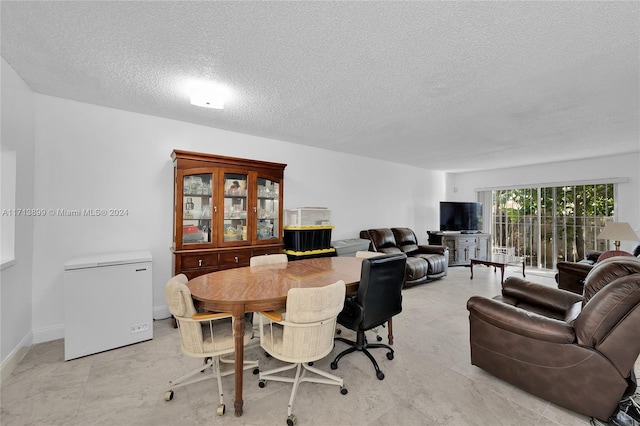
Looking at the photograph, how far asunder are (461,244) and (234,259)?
536 centimetres

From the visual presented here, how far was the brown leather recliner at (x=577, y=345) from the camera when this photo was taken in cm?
164

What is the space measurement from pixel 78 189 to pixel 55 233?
0.51 m

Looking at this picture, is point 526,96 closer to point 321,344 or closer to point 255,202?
point 321,344

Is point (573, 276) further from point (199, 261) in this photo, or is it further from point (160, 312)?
point (160, 312)

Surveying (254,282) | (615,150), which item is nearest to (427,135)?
(254,282)

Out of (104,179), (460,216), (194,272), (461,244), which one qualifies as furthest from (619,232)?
(104,179)

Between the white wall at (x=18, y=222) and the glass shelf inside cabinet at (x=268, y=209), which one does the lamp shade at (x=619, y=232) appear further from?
the white wall at (x=18, y=222)

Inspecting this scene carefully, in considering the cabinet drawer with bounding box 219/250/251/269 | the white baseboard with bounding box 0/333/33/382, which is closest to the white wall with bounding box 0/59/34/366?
the white baseboard with bounding box 0/333/33/382

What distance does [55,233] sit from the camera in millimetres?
2812

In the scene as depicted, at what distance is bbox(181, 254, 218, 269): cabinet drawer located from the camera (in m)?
3.10

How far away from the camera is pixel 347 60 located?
2037 millimetres

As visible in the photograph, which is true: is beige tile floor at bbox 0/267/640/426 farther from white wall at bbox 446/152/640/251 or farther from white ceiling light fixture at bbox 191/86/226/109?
white wall at bbox 446/152/640/251

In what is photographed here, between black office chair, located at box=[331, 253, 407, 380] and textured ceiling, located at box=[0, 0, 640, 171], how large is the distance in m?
1.60

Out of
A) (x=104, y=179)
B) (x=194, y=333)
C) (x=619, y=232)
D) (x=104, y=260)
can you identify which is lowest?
(x=194, y=333)
